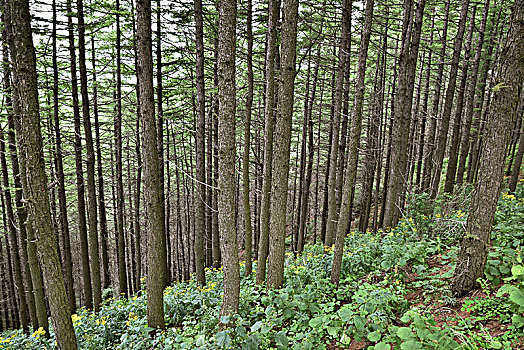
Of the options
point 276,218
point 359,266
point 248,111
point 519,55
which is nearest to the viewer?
point 519,55

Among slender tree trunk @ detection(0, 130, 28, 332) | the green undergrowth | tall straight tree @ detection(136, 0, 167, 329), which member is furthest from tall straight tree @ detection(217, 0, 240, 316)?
slender tree trunk @ detection(0, 130, 28, 332)

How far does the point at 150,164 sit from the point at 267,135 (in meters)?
2.87

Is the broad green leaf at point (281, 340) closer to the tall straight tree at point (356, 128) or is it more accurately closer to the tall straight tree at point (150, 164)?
the tall straight tree at point (356, 128)

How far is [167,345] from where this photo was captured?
490 centimetres

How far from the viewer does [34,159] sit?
4727 millimetres

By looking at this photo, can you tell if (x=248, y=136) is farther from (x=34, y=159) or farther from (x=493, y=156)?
(x=493, y=156)

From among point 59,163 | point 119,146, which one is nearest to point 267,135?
point 119,146

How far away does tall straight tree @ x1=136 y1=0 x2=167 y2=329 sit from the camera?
17.7ft

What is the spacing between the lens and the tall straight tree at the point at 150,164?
17.7 ft

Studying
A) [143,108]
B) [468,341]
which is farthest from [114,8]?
[468,341]

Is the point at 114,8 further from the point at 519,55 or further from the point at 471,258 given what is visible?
the point at 471,258

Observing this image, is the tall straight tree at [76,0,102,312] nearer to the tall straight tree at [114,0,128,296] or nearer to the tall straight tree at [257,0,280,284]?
the tall straight tree at [114,0,128,296]

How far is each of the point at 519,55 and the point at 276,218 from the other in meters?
4.80

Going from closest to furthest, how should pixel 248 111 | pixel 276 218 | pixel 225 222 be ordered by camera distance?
pixel 225 222 → pixel 276 218 → pixel 248 111
